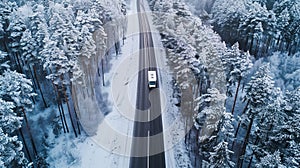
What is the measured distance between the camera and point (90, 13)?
123 feet

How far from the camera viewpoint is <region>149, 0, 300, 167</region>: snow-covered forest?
791 inches

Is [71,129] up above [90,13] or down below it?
below

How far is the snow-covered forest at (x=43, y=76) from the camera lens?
21.0 metres

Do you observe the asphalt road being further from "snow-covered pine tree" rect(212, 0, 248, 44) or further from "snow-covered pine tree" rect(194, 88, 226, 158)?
"snow-covered pine tree" rect(212, 0, 248, 44)

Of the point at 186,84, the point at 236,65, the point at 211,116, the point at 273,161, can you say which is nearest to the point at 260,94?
the point at 211,116

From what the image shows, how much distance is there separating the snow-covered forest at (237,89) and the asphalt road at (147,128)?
14.0 feet

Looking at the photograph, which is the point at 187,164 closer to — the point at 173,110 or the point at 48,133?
the point at 173,110

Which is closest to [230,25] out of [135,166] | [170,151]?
[170,151]

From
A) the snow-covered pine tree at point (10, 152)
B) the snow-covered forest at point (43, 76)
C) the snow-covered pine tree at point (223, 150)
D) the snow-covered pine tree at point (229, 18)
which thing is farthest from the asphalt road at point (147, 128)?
the snow-covered pine tree at point (229, 18)

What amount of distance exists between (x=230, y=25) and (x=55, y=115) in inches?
1585

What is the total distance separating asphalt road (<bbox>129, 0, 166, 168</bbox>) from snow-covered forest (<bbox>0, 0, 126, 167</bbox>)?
8049 mm

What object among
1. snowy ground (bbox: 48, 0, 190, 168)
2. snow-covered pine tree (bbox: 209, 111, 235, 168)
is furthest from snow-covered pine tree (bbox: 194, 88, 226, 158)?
snowy ground (bbox: 48, 0, 190, 168)

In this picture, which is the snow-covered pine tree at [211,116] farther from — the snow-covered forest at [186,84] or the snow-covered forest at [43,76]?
the snow-covered forest at [43,76]

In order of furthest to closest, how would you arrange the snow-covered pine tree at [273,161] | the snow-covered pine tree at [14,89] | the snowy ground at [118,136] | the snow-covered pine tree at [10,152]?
1. the snowy ground at [118,136]
2. the snow-covered pine tree at [14,89]
3. the snow-covered pine tree at [273,161]
4. the snow-covered pine tree at [10,152]
